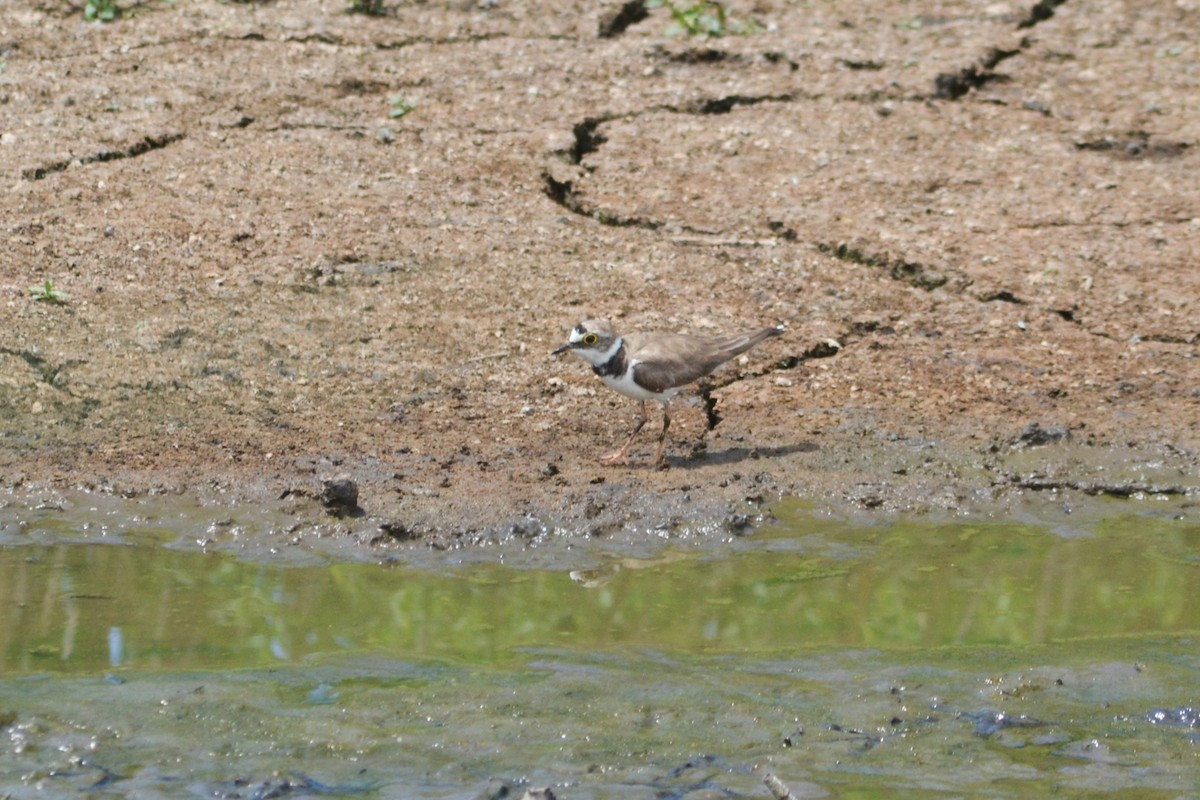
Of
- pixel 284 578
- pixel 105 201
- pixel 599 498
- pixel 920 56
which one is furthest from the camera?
pixel 920 56

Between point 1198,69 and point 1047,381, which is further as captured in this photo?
point 1198,69

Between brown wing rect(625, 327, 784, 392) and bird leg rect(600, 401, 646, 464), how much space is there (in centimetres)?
25

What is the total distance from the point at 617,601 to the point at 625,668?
61cm

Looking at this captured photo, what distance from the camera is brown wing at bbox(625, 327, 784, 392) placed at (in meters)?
6.36

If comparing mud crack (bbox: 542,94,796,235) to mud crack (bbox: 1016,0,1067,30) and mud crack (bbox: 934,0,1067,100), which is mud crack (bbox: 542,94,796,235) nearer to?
mud crack (bbox: 934,0,1067,100)

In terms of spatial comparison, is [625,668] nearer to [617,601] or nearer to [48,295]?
[617,601]

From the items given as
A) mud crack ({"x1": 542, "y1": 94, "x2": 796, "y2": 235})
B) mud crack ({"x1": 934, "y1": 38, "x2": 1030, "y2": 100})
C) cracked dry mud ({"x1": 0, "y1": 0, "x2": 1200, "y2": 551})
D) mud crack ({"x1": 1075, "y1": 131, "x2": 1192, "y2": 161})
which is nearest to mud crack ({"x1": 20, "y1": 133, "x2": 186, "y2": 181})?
cracked dry mud ({"x1": 0, "y1": 0, "x2": 1200, "y2": 551})

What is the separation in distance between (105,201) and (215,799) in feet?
15.2

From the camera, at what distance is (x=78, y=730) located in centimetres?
421

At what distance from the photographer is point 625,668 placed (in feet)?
15.2

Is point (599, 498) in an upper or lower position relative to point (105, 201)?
lower

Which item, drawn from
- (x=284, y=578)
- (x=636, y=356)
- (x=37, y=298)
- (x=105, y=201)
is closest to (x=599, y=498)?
(x=636, y=356)

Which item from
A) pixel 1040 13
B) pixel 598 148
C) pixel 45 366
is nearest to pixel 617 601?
pixel 45 366

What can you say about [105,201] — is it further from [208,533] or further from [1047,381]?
[1047,381]
